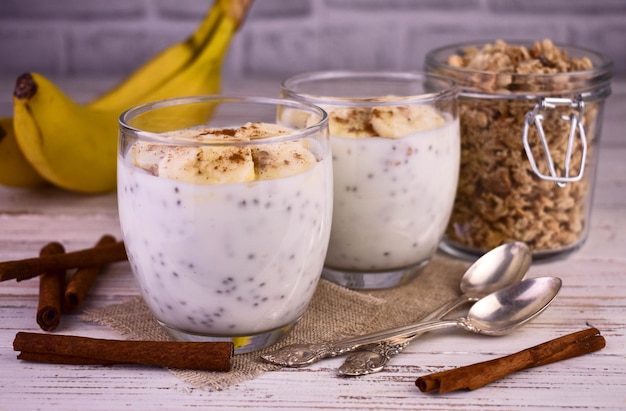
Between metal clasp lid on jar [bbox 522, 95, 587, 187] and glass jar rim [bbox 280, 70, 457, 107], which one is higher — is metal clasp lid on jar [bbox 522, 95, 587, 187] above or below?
below

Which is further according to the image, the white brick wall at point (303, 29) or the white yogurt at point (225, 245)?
the white brick wall at point (303, 29)

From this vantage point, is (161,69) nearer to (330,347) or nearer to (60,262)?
(60,262)

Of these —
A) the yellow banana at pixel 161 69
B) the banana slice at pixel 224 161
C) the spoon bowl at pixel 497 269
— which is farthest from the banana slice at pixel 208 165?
the yellow banana at pixel 161 69

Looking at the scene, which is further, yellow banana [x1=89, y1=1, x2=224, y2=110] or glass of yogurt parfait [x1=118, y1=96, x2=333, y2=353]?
yellow banana [x1=89, y1=1, x2=224, y2=110]

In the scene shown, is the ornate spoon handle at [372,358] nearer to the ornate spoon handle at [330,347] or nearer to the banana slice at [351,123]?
the ornate spoon handle at [330,347]

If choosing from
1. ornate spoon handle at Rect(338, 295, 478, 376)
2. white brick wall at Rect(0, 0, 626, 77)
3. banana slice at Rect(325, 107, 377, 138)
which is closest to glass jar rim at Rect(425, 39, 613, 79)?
banana slice at Rect(325, 107, 377, 138)

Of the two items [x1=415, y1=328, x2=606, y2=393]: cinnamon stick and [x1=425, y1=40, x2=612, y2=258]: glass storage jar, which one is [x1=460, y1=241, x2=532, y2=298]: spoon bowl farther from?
[x1=415, y1=328, x2=606, y2=393]: cinnamon stick

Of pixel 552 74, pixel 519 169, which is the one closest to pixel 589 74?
pixel 552 74

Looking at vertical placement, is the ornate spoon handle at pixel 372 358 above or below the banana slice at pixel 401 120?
below
